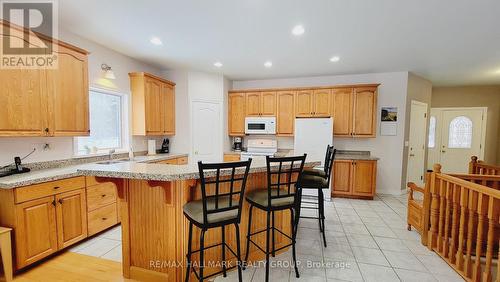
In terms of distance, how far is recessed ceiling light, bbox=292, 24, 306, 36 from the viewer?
2793 millimetres

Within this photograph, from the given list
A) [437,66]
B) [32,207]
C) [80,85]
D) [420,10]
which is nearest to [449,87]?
[437,66]

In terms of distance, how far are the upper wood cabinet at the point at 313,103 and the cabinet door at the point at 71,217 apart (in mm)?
4138

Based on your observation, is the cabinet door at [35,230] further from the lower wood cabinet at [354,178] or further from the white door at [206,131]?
the lower wood cabinet at [354,178]

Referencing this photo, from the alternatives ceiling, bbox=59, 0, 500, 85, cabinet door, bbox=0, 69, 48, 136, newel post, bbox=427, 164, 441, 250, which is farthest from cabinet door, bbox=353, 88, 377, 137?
cabinet door, bbox=0, 69, 48, 136

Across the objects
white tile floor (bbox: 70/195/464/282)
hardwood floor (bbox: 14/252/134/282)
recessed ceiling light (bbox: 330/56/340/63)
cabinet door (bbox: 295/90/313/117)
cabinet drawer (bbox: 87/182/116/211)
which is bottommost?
hardwood floor (bbox: 14/252/134/282)

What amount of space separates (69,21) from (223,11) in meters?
1.92

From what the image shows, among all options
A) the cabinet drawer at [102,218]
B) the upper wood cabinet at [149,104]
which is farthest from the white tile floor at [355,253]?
the upper wood cabinet at [149,104]

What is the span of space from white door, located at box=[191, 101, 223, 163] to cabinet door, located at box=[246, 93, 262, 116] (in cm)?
70

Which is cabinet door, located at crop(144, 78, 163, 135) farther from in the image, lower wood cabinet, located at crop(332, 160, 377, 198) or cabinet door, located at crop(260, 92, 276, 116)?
lower wood cabinet, located at crop(332, 160, 377, 198)

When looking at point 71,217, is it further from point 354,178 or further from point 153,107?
point 354,178

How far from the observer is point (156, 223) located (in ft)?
6.47

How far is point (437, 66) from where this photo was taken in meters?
4.30

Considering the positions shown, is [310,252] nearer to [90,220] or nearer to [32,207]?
[90,220]

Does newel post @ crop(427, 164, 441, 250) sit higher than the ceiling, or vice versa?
the ceiling
